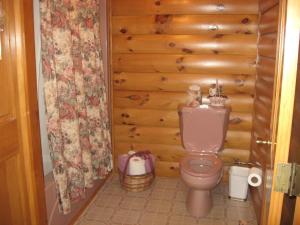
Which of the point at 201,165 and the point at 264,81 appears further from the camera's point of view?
the point at 201,165

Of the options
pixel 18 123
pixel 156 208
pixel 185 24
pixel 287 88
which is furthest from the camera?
pixel 185 24

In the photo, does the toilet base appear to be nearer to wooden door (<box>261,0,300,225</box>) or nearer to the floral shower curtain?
the floral shower curtain

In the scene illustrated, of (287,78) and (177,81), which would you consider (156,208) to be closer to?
(177,81)

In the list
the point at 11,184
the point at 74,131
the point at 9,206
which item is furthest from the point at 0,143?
the point at 74,131

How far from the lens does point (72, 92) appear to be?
225 cm

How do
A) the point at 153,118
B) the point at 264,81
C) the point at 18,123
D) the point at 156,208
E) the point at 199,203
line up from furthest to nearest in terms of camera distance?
1. the point at 153,118
2. the point at 156,208
3. the point at 199,203
4. the point at 264,81
5. the point at 18,123

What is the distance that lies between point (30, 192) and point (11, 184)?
134mm

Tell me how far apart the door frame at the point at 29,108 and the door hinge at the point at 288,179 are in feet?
4.59

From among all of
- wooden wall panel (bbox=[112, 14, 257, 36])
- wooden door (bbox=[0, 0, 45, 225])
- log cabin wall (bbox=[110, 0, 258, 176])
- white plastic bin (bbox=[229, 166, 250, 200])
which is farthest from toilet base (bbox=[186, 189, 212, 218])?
wooden wall panel (bbox=[112, 14, 257, 36])

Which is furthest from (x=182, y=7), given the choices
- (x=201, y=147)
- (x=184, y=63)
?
(x=201, y=147)

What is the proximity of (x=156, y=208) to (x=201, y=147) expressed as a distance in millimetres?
720

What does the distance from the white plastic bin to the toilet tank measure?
289 millimetres

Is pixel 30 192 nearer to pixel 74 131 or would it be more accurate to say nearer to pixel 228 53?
pixel 74 131

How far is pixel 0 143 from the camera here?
1608mm
